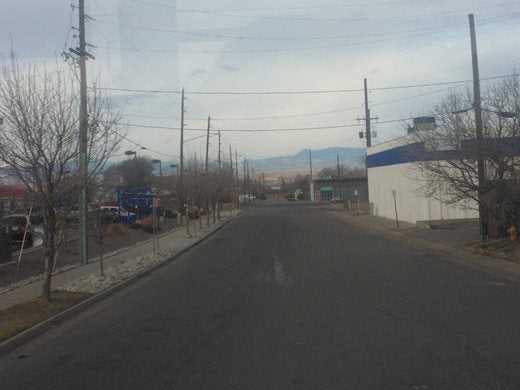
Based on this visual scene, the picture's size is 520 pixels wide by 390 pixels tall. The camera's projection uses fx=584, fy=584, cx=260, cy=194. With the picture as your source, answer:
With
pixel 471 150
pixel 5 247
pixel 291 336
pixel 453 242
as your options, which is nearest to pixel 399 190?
pixel 453 242

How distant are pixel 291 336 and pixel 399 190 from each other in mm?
30906

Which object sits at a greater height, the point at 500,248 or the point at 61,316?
the point at 500,248

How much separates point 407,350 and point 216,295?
5438mm

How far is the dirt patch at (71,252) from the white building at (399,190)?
14.0 meters

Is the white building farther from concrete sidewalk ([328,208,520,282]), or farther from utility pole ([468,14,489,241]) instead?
utility pole ([468,14,489,241])

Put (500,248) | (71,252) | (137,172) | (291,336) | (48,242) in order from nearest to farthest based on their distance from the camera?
(291,336)
(48,242)
(500,248)
(71,252)
(137,172)

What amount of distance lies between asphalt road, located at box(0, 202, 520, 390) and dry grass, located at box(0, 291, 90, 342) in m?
0.44

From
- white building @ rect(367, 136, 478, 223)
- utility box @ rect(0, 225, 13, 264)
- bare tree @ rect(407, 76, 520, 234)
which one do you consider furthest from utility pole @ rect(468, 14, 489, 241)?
utility box @ rect(0, 225, 13, 264)

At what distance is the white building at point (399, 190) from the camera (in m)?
32.0

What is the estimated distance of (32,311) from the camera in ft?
33.0

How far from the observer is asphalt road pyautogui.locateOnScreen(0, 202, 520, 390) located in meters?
5.90

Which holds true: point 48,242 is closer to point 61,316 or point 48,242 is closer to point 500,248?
point 61,316

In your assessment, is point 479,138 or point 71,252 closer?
point 479,138

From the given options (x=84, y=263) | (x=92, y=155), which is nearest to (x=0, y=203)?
(x=92, y=155)
